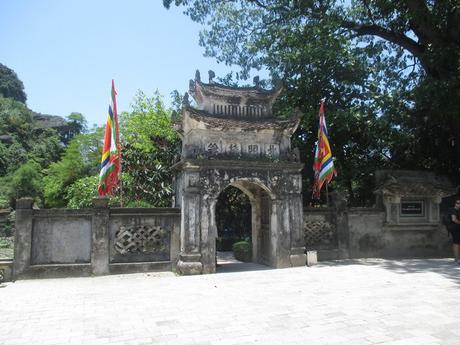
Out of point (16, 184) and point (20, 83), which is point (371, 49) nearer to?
point (16, 184)

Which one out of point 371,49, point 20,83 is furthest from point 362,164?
point 20,83

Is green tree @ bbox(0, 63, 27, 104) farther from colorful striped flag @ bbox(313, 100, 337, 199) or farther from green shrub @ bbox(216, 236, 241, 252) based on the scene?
colorful striped flag @ bbox(313, 100, 337, 199)

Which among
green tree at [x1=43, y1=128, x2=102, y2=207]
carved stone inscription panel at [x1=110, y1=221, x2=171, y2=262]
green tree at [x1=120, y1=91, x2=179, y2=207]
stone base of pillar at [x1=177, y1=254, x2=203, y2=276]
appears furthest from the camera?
green tree at [x1=43, y1=128, x2=102, y2=207]

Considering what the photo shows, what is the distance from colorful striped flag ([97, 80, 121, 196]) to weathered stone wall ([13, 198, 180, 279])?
0.88 meters

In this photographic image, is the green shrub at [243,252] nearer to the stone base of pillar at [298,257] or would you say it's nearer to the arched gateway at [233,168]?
the arched gateway at [233,168]

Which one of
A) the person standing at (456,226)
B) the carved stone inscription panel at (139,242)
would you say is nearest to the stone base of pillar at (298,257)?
the carved stone inscription panel at (139,242)

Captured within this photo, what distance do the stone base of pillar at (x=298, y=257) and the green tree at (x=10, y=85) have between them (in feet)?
235

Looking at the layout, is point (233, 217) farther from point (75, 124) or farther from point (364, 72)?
point (75, 124)

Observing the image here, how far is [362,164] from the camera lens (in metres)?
16.7

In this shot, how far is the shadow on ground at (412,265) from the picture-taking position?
10000 millimetres

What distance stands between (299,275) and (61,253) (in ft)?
21.5

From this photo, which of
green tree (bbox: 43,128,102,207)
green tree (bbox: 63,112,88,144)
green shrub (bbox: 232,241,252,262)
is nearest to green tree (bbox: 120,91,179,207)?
green shrub (bbox: 232,241,252,262)

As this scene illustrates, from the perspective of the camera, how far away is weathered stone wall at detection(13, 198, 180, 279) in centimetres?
1002

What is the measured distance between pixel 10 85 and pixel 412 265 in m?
75.9
